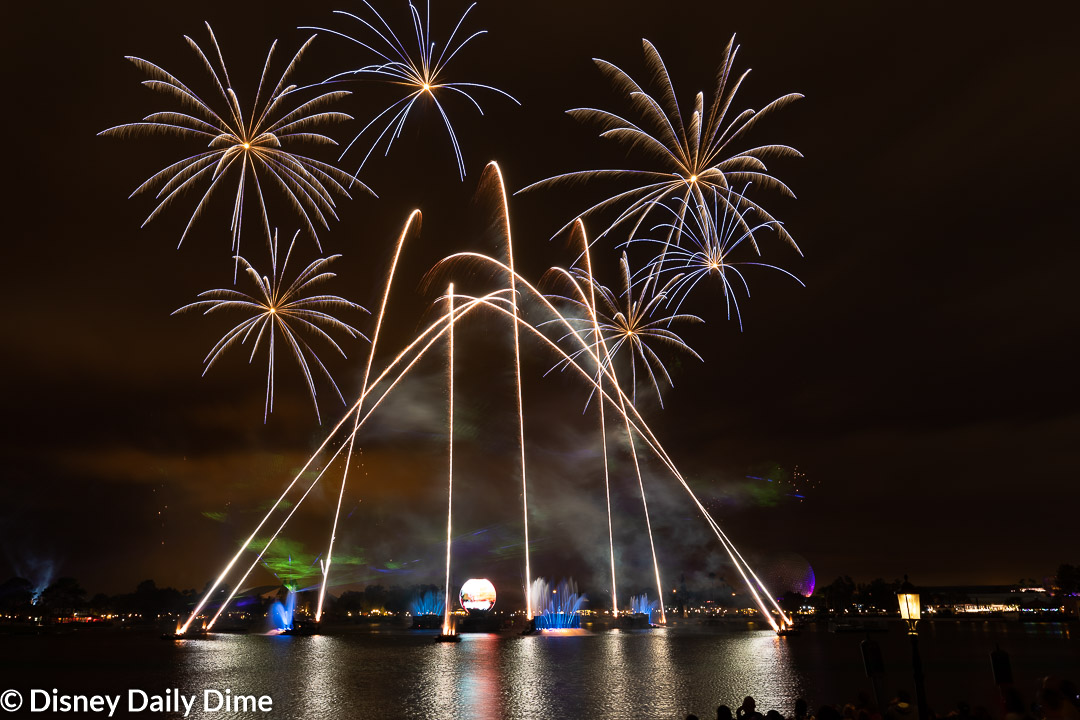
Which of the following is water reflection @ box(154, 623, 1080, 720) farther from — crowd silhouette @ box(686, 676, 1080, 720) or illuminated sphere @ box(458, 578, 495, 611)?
illuminated sphere @ box(458, 578, 495, 611)

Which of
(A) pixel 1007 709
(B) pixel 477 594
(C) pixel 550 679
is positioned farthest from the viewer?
(B) pixel 477 594

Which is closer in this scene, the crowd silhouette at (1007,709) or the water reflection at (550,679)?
the crowd silhouette at (1007,709)

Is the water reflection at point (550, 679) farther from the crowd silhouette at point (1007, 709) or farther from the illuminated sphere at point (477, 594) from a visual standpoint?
the illuminated sphere at point (477, 594)

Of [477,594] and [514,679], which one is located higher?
Result: [477,594]

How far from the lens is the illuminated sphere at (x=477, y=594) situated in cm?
12575

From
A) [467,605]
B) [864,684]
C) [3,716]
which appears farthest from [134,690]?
[467,605]

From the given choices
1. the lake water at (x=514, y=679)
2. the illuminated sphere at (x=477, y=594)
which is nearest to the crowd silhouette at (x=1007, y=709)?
the lake water at (x=514, y=679)

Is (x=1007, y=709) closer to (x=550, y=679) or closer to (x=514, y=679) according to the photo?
(x=550, y=679)

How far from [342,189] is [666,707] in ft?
97.4

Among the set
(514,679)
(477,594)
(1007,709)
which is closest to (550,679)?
(514,679)

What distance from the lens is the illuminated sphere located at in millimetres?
125750

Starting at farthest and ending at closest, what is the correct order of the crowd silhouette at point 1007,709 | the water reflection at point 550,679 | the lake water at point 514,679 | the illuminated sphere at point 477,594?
1. the illuminated sphere at point 477,594
2. the lake water at point 514,679
3. the water reflection at point 550,679
4. the crowd silhouette at point 1007,709

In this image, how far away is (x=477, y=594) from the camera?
4963 inches

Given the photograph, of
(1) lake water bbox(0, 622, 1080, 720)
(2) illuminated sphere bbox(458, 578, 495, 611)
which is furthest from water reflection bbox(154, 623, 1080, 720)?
(2) illuminated sphere bbox(458, 578, 495, 611)
